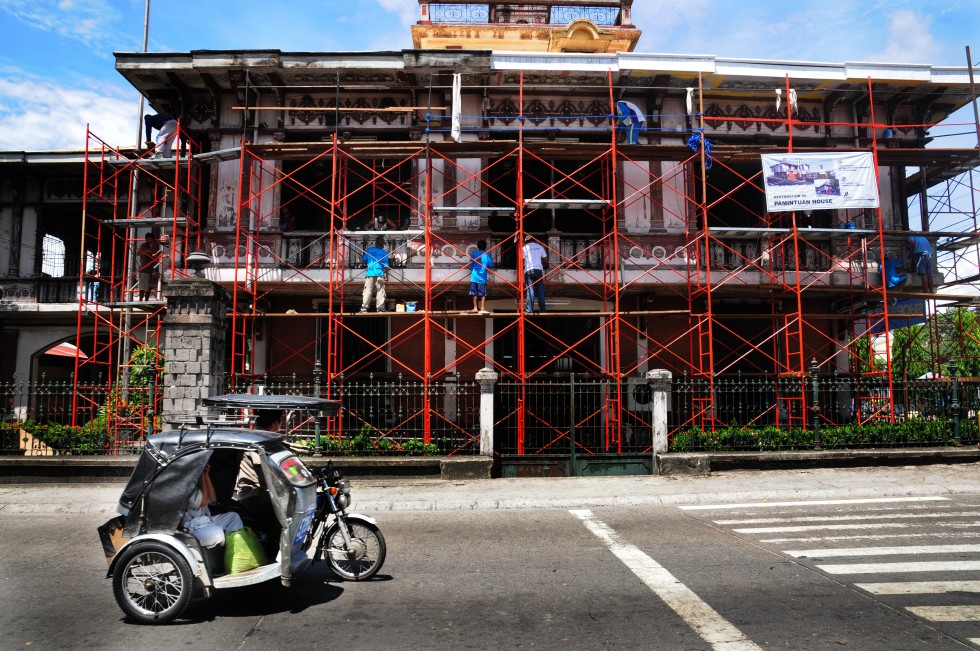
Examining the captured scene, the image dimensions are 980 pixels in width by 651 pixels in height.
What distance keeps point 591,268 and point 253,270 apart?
26.4 feet

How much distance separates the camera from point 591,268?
52.6ft

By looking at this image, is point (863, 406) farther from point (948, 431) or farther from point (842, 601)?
point (842, 601)

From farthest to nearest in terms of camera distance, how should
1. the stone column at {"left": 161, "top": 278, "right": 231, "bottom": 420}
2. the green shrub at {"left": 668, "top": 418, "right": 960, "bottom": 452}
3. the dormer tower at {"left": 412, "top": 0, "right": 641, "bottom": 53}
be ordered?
the dormer tower at {"left": 412, "top": 0, "right": 641, "bottom": 53} < the green shrub at {"left": 668, "top": 418, "right": 960, "bottom": 452} < the stone column at {"left": 161, "top": 278, "right": 231, "bottom": 420}

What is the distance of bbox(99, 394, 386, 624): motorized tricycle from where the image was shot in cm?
512

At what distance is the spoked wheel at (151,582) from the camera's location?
16.6 feet

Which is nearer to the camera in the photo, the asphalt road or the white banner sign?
the asphalt road

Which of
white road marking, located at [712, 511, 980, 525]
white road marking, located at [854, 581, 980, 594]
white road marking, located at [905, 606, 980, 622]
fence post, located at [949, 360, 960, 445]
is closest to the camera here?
white road marking, located at [905, 606, 980, 622]

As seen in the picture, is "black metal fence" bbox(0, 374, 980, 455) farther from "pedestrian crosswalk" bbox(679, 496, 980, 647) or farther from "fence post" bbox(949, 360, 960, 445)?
"pedestrian crosswalk" bbox(679, 496, 980, 647)

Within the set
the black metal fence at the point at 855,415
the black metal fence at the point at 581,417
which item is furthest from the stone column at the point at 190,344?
the black metal fence at the point at 855,415

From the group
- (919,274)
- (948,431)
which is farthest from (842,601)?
(919,274)

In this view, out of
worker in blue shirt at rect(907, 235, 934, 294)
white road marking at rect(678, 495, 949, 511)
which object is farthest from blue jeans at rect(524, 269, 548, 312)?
worker in blue shirt at rect(907, 235, 934, 294)

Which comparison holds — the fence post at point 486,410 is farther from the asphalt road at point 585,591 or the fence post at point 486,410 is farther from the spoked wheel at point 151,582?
the spoked wheel at point 151,582

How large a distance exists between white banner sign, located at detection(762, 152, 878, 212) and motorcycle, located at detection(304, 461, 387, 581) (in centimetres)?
1260

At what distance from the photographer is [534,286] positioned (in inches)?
581
